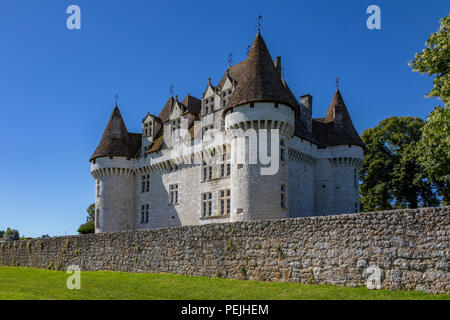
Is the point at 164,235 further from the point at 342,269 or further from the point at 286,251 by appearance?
the point at 342,269

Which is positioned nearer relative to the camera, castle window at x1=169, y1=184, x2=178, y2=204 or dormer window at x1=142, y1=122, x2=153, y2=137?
castle window at x1=169, y1=184, x2=178, y2=204

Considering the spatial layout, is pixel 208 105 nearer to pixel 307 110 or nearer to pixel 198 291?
pixel 307 110

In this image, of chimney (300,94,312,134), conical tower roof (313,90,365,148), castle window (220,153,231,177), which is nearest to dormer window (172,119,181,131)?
castle window (220,153,231,177)

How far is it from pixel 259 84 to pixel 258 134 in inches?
118

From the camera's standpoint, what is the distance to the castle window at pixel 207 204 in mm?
31281

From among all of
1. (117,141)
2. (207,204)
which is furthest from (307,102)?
(117,141)

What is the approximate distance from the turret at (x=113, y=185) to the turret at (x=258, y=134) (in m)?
15.0

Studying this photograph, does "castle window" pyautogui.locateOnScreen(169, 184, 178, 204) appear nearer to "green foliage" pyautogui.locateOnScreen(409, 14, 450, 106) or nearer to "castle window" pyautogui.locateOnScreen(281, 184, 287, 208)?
"castle window" pyautogui.locateOnScreen(281, 184, 287, 208)

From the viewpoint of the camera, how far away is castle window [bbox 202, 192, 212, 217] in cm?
3128

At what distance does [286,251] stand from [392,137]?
94.3ft

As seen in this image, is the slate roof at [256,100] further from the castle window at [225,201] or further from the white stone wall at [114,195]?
the castle window at [225,201]

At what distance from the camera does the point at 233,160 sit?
1043 inches

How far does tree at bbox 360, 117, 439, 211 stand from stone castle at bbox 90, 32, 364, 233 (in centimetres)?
613
